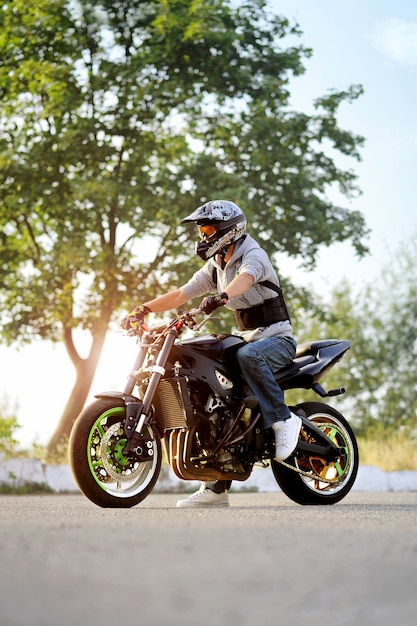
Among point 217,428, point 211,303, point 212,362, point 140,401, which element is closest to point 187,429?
point 217,428

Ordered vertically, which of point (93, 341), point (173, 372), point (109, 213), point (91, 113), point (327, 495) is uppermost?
point (91, 113)

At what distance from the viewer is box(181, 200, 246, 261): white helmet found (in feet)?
26.9

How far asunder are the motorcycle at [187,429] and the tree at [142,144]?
14.0 metres

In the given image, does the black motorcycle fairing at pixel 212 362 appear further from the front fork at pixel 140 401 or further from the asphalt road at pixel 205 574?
the asphalt road at pixel 205 574

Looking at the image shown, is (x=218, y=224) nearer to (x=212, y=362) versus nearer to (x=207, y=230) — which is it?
(x=207, y=230)

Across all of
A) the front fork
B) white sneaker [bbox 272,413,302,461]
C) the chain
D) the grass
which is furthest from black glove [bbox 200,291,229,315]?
the grass

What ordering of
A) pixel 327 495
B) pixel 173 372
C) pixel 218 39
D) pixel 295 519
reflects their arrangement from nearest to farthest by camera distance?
pixel 295 519 < pixel 173 372 < pixel 327 495 < pixel 218 39

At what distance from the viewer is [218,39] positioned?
22484 millimetres

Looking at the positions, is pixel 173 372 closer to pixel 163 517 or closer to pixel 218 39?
pixel 163 517

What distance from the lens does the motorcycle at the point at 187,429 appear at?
740 cm

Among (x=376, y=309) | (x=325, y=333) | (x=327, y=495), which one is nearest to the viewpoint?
(x=327, y=495)

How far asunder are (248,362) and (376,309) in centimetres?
3316

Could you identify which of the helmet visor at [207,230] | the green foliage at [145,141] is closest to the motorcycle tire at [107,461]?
the helmet visor at [207,230]

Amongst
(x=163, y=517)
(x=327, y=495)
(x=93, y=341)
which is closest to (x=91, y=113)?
(x=93, y=341)
